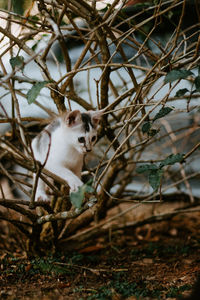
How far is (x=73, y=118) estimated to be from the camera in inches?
86.3

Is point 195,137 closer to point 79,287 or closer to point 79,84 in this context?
point 79,84

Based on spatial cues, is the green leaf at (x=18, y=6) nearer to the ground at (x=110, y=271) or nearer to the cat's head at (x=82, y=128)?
the cat's head at (x=82, y=128)

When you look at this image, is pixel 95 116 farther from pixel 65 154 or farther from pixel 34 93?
pixel 34 93

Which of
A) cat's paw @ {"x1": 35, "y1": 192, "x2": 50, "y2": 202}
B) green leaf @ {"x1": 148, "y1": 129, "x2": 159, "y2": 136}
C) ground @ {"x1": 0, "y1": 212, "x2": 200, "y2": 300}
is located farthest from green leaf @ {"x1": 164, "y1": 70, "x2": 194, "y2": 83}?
cat's paw @ {"x1": 35, "y1": 192, "x2": 50, "y2": 202}

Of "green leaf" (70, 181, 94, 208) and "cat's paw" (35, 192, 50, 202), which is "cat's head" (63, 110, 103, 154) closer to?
"cat's paw" (35, 192, 50, 202)

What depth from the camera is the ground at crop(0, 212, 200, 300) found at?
1823mm

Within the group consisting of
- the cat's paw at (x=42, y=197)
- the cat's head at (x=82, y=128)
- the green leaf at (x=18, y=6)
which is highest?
the green leaf at (x=18, y=6)

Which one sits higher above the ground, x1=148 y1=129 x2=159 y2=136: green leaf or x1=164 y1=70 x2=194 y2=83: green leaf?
x1=164 y1=70 x2=194 y2=83: green leaf

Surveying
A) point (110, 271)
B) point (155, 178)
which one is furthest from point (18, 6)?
point (110, 271)

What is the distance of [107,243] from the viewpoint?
9.83ft

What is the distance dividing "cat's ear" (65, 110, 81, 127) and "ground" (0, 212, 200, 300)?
84cm

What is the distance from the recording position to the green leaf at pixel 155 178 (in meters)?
1.65

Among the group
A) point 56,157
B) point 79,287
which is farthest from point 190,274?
point 56,157

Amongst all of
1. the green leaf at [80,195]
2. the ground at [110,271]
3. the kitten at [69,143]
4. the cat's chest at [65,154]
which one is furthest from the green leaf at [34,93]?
the ground at [110,271]
